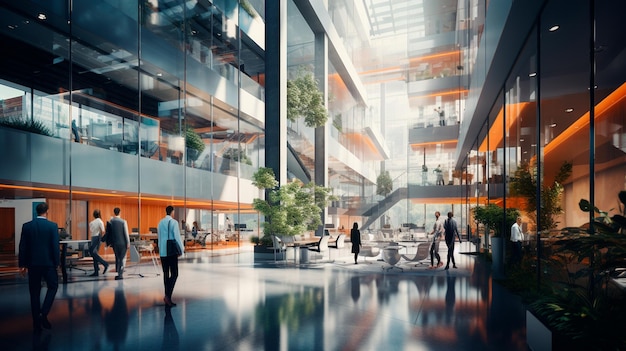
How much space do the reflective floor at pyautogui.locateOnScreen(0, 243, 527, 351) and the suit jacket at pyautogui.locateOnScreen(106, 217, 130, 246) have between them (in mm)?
1108

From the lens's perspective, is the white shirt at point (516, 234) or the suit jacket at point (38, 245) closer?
the suit jacket at point (38, 245)

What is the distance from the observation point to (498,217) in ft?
39.2

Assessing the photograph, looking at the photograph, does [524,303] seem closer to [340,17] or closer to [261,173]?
[261,173]

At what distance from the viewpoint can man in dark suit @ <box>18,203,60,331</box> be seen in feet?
19.7

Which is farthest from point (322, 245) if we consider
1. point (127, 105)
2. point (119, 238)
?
point (127, 105)

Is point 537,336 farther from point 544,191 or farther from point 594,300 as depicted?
point 544,191

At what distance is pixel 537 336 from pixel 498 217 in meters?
7.95

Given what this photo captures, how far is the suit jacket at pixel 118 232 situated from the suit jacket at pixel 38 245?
5.04 meters

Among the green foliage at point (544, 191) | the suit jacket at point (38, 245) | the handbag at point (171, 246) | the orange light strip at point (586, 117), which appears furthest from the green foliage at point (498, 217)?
the suit jacket at point (38, 245)

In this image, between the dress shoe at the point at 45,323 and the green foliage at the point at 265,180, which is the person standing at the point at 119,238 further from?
the green foliage at the point at 265,180

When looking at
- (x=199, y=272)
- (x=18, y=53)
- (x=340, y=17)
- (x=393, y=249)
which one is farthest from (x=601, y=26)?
(x=340, y=17)

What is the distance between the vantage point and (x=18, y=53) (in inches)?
587

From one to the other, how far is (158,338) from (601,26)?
859cm

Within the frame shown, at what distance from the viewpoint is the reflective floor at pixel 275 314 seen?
17.4ft
